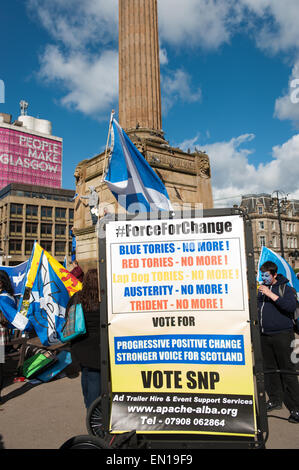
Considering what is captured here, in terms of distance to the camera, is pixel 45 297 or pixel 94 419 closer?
pixel 94 419

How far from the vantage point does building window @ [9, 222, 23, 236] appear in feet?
240

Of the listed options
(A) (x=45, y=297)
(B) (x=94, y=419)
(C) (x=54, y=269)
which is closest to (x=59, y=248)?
(C) (x=54, y=269)

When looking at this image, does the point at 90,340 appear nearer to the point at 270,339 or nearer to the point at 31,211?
the point at 270,339

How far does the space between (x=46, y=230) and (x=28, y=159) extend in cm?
5107

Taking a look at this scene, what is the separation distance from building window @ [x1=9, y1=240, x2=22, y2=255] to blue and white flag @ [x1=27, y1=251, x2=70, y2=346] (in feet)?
225

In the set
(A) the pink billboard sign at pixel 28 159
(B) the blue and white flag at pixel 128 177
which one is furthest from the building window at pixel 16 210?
(B) the blue and white flag at pixel 128 177

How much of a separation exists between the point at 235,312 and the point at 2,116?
13282 centimetres

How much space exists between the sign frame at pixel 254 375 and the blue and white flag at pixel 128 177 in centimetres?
443

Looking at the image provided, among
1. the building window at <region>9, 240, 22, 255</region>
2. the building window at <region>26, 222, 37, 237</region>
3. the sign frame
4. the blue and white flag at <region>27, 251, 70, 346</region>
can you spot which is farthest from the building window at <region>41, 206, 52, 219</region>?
the sign frame

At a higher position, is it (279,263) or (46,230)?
(46,230)

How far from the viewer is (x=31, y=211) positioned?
76.6 meters

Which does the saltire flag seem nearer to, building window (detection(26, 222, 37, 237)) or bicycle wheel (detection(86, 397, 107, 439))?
bicycle wheel (detection(86, 397, 107, 439))

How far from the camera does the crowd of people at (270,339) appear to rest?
4398mm
